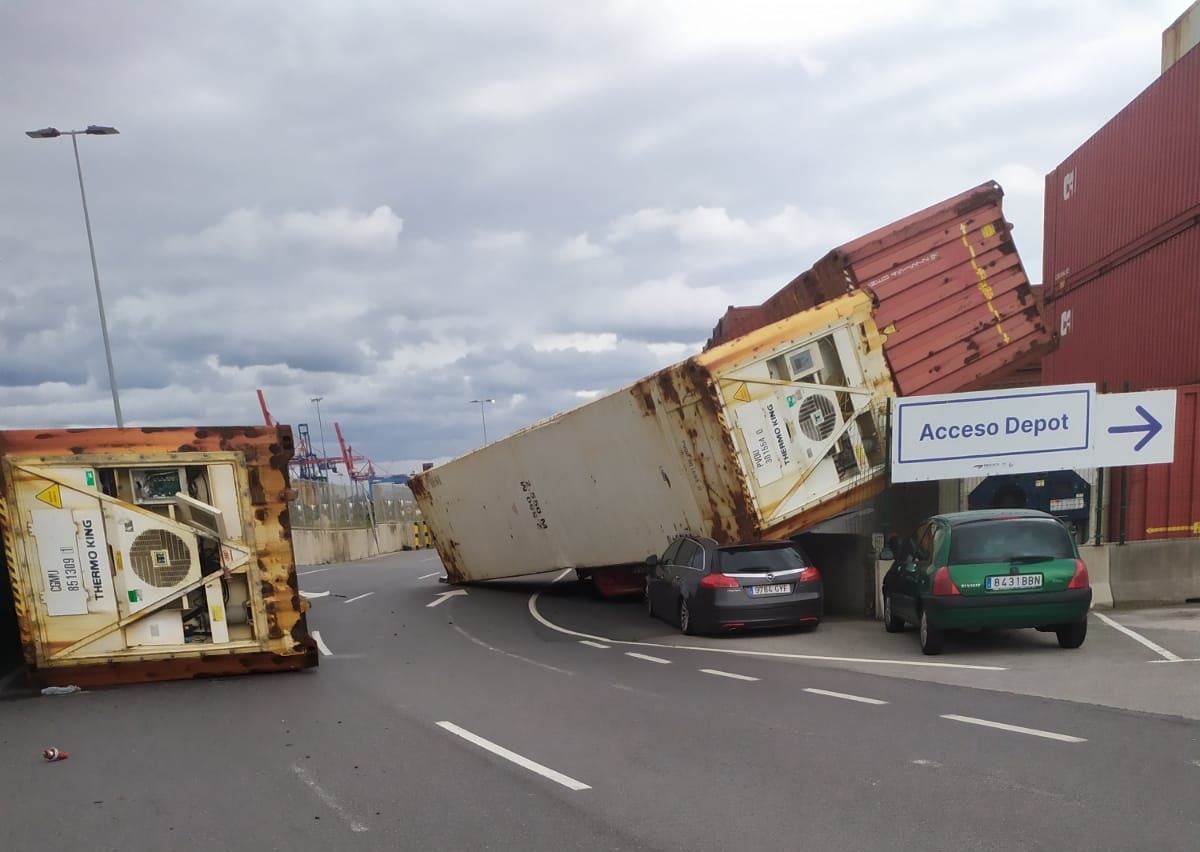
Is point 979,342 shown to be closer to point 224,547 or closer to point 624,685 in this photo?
point 624,685

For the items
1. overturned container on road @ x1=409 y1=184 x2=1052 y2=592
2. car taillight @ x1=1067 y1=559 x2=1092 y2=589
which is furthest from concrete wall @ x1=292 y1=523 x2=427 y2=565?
car taillight @ x1=1067 y1=559 x2=1092 y2=589

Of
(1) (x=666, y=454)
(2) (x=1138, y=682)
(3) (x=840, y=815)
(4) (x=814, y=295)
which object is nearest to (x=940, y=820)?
(3) (x=840, y=815)

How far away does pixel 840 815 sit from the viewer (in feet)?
15.9

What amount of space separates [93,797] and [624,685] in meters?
4.61

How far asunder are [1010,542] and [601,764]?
5448mm

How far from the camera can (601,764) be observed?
6.01 metres

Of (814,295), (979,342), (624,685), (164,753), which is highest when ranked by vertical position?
(814,295)

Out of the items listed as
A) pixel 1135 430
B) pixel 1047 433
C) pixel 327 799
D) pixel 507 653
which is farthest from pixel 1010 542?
pixel 327 799

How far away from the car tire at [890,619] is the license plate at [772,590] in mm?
1184

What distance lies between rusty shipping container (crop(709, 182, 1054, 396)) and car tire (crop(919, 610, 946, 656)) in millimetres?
4072

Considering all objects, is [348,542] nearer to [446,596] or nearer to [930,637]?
[446,596]

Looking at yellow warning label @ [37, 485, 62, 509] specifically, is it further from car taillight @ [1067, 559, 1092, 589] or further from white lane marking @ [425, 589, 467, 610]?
car taillight @ [1067, 559, 1092, 589]

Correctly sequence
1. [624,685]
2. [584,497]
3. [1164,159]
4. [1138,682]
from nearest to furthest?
[1138,682], [624,685], [584,497], [1164,159]

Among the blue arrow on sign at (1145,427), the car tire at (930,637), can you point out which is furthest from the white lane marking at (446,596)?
the blue arrow on sign at (1145,427)
